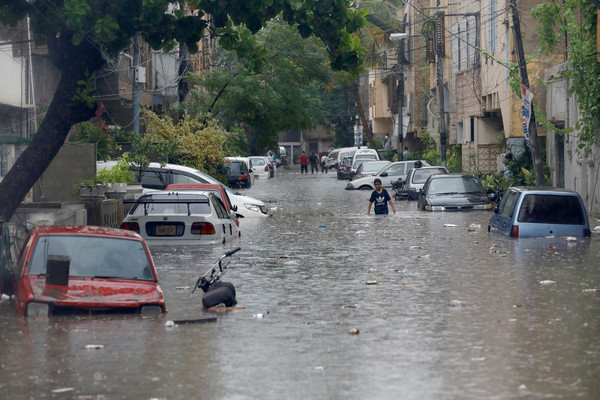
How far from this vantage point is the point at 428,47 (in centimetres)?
5609

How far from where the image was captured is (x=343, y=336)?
11172mm

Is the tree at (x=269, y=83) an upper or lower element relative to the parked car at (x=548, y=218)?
upper

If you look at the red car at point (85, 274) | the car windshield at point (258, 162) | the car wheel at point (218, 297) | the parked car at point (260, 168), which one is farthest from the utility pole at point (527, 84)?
the car windshield at point (258, 162)

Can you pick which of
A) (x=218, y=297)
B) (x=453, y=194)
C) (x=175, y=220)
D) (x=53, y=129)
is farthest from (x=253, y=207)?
(x=218, y=297)

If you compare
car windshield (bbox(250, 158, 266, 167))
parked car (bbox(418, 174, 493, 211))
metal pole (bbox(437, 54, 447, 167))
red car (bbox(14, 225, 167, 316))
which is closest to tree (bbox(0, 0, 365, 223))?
red car (bbox(14, 225, 167, 316))

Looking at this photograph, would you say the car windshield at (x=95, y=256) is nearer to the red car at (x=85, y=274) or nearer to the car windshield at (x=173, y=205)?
the red car at (x=85, y=274)

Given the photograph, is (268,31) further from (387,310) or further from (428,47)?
(387,310)

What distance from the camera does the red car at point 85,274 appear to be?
11891 mm

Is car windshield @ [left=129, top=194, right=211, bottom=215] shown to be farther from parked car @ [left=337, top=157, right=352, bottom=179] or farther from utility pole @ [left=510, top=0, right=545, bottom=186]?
parked car @ [left=337, top=157, right=352, bottom=179]

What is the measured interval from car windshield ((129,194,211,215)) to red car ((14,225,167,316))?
305 inches

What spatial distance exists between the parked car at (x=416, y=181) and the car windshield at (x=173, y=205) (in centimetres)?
2240

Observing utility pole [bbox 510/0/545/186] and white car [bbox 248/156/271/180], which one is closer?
utility pole [bbox 510/0/545/186]

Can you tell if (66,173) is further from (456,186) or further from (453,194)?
(456,186)

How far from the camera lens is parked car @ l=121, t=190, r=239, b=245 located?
2091 centimetres
